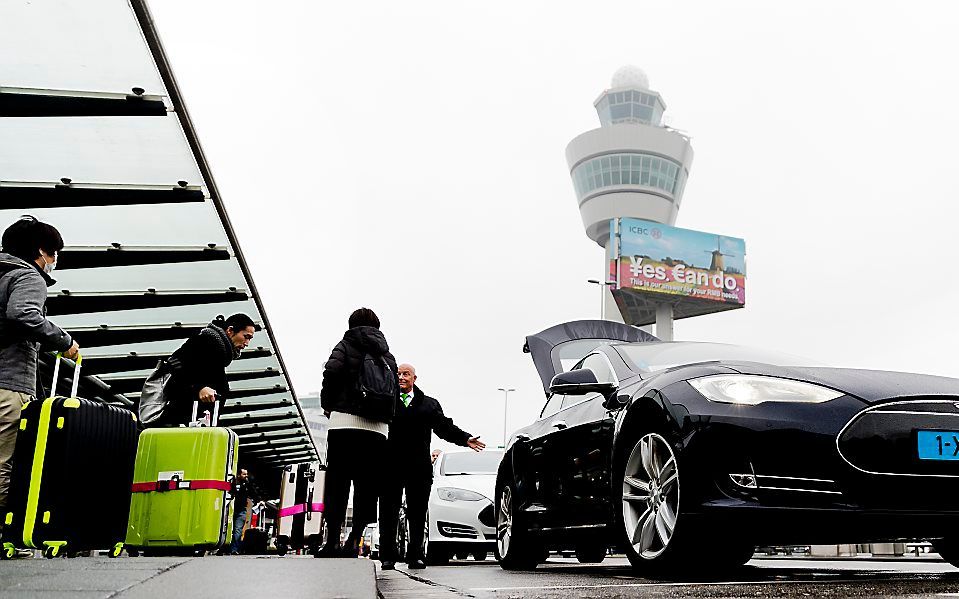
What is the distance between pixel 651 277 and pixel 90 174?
66852 millimetres

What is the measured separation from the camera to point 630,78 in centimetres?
11181

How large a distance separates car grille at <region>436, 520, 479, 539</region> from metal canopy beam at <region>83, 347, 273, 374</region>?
5038 mm

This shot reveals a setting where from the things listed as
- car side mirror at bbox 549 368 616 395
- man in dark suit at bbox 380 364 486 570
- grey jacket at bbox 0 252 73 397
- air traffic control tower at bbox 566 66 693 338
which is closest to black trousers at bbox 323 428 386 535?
man in dark suit at bbox 380 364 486 570

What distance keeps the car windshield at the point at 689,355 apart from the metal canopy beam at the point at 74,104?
13.0ft

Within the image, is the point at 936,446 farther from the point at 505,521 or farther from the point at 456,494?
the point at 456,494

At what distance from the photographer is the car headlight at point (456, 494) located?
35.8ft

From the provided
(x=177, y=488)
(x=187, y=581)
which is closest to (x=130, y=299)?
(x=177, y=488)

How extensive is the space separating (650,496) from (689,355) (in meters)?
1.14

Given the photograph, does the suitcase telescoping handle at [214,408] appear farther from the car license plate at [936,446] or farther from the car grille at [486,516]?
the car license plate at [936,446]

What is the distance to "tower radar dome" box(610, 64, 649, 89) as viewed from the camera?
11106 centimetres

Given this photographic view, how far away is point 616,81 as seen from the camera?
11231 cm

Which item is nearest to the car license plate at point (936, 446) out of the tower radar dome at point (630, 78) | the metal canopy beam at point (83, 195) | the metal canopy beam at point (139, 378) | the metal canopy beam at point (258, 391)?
the metal canopy beam at point (83, 195)

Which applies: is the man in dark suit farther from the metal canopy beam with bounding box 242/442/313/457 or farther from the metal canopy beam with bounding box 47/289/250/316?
the metal canopy beam with bounding box 242/442/313/457

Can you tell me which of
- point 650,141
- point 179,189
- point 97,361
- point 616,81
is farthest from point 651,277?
point 179,189
